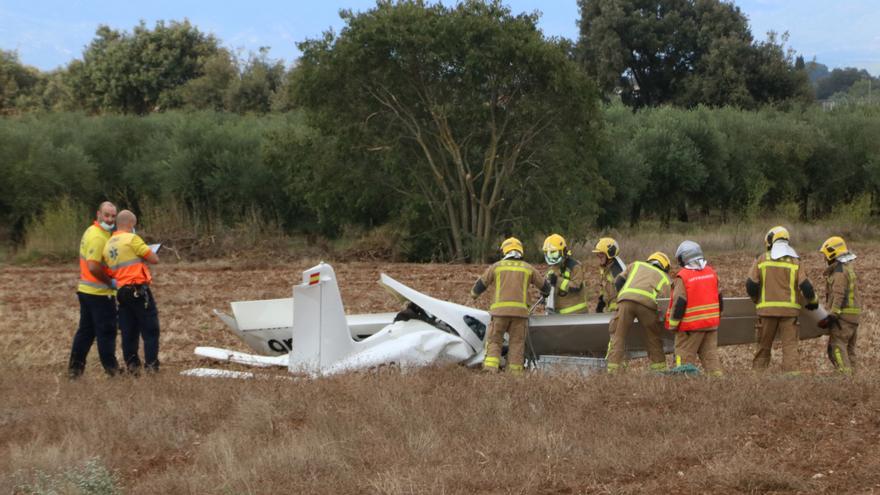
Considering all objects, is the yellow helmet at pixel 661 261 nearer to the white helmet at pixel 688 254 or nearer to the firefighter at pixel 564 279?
the white helmet at pixel 688 254

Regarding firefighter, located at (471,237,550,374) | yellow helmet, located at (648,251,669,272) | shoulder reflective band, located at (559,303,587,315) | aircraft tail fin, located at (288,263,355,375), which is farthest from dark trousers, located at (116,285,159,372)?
yellow helmet, located at (648,251,669,272)

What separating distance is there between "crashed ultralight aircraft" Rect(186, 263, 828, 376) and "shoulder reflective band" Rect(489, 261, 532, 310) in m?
0.38

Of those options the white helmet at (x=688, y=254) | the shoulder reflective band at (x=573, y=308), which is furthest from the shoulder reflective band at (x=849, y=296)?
the shoulder reflective band at (x=573, y=308)

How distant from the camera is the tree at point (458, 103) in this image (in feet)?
71.6

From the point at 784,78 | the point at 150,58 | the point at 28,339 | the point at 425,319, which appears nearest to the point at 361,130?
the point at 28,339

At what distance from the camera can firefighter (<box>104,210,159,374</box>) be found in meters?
9.62

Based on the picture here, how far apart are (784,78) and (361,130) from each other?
110ft

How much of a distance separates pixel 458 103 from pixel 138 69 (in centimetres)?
3122

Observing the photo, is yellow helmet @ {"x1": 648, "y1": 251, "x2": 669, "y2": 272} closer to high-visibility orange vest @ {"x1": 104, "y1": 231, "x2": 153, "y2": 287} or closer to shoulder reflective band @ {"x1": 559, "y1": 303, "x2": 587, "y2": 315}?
shoulder reflective band @ {"x1": 559, "y1": 303, "x2": 587, "y2": 315}

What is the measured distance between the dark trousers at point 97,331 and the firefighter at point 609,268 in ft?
16.7

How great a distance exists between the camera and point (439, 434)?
7.34m

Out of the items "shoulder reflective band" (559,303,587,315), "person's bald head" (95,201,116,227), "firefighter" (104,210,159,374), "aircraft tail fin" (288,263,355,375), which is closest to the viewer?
"aircraft tail fin" (288,263,355,375)

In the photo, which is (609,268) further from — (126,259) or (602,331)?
(126,259)

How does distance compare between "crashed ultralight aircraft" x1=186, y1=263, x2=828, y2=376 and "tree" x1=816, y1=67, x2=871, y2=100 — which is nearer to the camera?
"crashed ultralight aircraft" x1=186, y1=263, x2=828, y2=376
